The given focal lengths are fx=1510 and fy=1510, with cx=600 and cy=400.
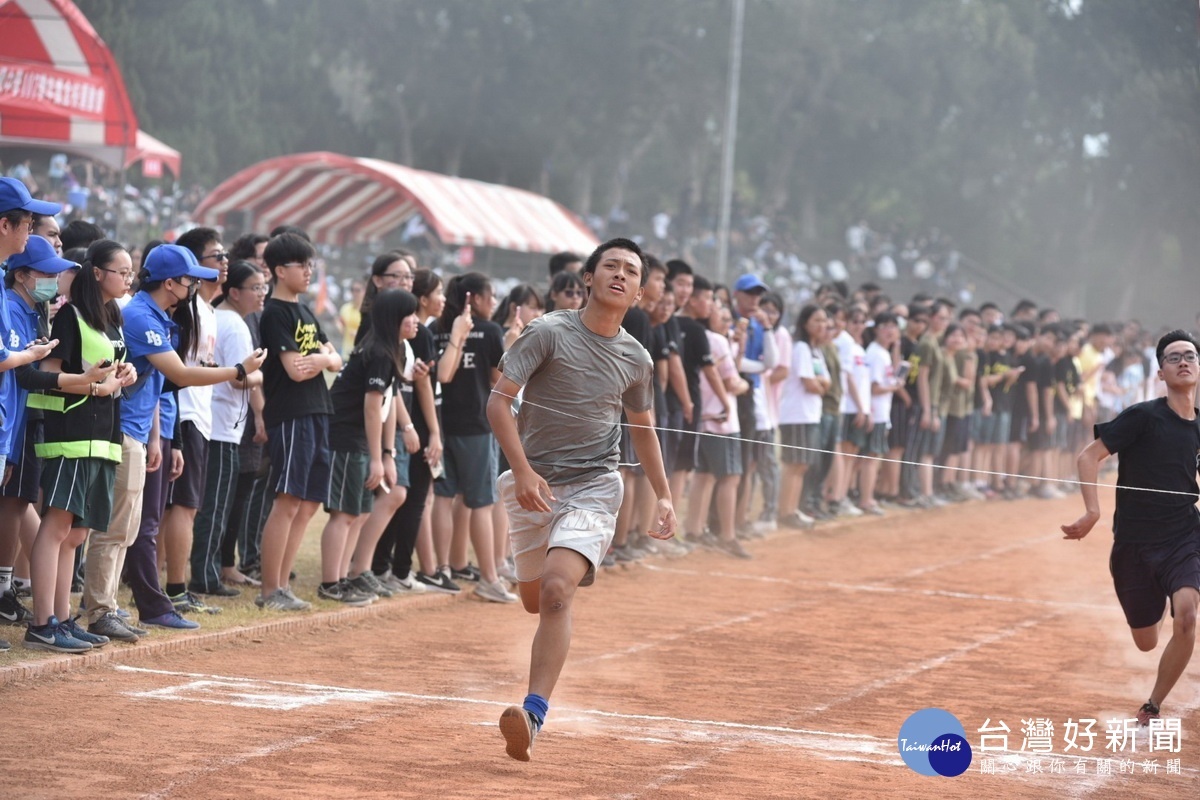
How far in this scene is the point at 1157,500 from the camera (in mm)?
7926

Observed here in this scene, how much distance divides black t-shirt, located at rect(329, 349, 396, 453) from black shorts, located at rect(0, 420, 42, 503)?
2077 mm

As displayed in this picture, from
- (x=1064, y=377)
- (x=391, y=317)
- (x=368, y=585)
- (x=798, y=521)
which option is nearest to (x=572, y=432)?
(x=391, y=317)

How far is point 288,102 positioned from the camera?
54.4 meters

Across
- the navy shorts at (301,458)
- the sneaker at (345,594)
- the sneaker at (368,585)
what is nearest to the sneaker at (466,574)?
the sneaker at (368,585)

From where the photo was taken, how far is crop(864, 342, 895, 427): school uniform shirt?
16906 millimetres

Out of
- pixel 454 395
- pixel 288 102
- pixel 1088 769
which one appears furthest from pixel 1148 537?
pixel 288 102

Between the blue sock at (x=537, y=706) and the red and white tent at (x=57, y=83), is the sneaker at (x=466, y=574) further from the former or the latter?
the red and white tent at (x=57, y=83)

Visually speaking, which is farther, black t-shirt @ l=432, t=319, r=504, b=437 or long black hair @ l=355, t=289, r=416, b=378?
black t-shirt @ l=432, t=319, r=504, b=437

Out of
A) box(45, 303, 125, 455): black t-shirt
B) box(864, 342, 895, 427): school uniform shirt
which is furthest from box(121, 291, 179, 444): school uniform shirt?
box(864, 342, 895, 427): school uniform shirt

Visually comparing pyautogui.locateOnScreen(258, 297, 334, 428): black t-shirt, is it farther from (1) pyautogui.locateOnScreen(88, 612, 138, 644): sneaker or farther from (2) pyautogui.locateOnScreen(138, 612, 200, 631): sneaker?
(1) pyautogui.locateOnScreen(88, 612, 138, 644): sneaker

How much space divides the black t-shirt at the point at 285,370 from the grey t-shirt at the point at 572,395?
9.12 feet

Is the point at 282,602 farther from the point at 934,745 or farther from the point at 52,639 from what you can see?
the point at 934,745

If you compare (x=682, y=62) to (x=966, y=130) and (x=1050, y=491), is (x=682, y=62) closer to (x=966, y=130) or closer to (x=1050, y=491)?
(x=966, y=130)

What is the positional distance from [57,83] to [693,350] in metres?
13.5
